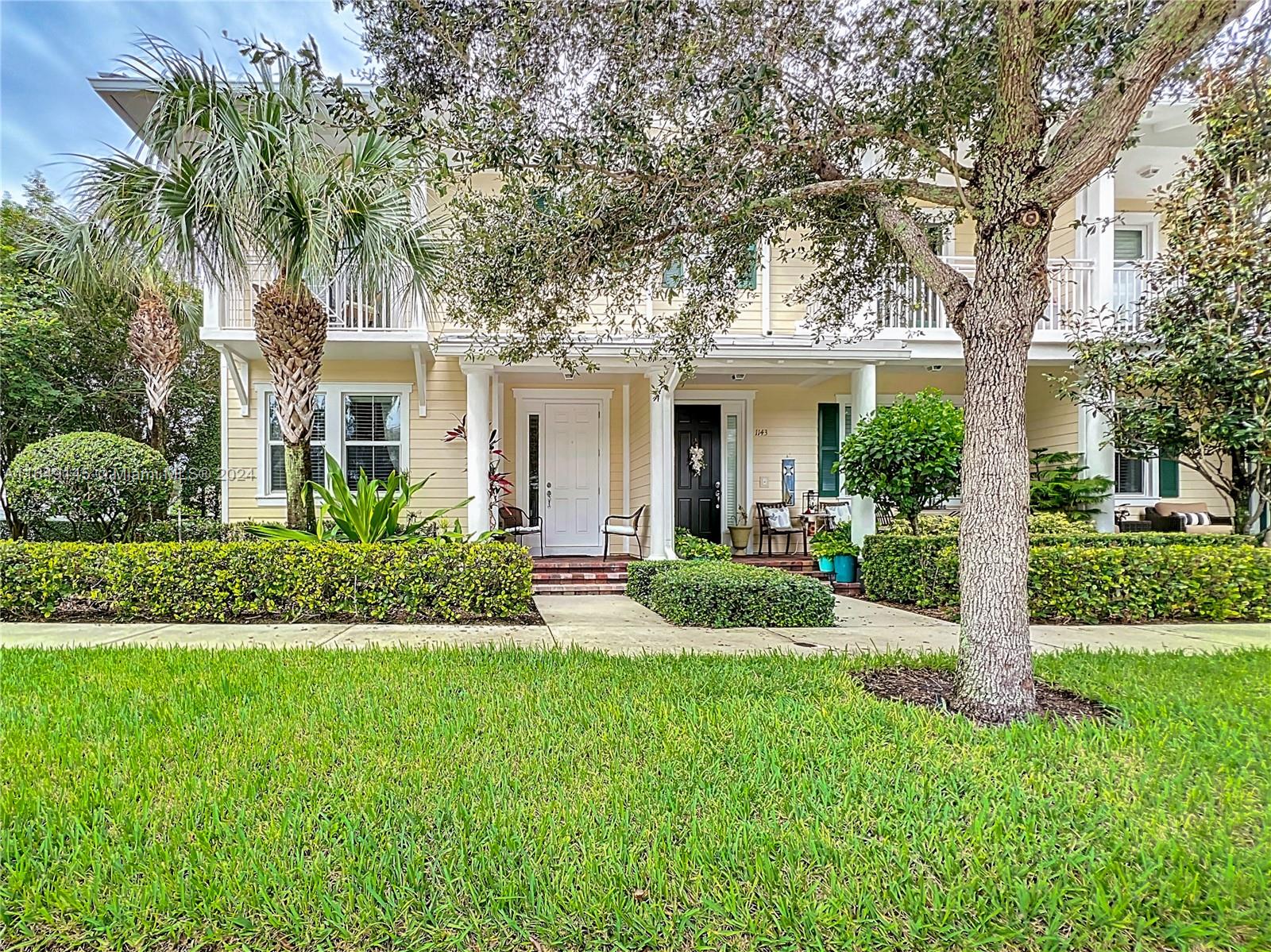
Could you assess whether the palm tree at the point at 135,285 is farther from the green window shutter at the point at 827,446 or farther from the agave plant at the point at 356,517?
the green window shutter at the point at 827,446

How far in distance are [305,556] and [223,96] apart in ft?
14.6

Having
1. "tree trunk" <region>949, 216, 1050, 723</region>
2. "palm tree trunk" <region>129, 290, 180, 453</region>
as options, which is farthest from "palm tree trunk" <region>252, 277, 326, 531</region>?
"tree trunk" <region>949, 216, 1050, 723</region>

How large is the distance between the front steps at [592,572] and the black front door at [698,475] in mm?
1332

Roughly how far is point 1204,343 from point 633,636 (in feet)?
23.9

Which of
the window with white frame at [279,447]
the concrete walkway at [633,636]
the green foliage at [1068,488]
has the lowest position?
the concrete walkway at [633,636]

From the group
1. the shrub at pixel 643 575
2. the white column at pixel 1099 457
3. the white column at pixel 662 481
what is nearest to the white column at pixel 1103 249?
the white column at pixel 1099 457

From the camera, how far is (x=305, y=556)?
6.52 m

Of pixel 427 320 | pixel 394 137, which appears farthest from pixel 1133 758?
pixel 427 320

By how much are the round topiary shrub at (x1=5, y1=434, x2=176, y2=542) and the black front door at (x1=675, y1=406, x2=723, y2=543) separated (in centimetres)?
746

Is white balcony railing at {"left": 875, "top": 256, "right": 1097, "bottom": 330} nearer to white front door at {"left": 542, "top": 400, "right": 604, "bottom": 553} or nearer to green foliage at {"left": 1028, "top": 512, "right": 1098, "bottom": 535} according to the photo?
green foliage at {"left": 1028, "top": 512, "right": 1098, "bottom": 535}

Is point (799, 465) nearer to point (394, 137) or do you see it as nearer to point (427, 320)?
point (427, 320)

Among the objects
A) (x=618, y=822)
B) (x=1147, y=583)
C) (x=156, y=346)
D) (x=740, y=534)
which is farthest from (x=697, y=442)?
(x=618, y=822)

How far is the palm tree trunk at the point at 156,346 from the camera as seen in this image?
36.1ft

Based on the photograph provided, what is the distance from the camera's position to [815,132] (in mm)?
4051
